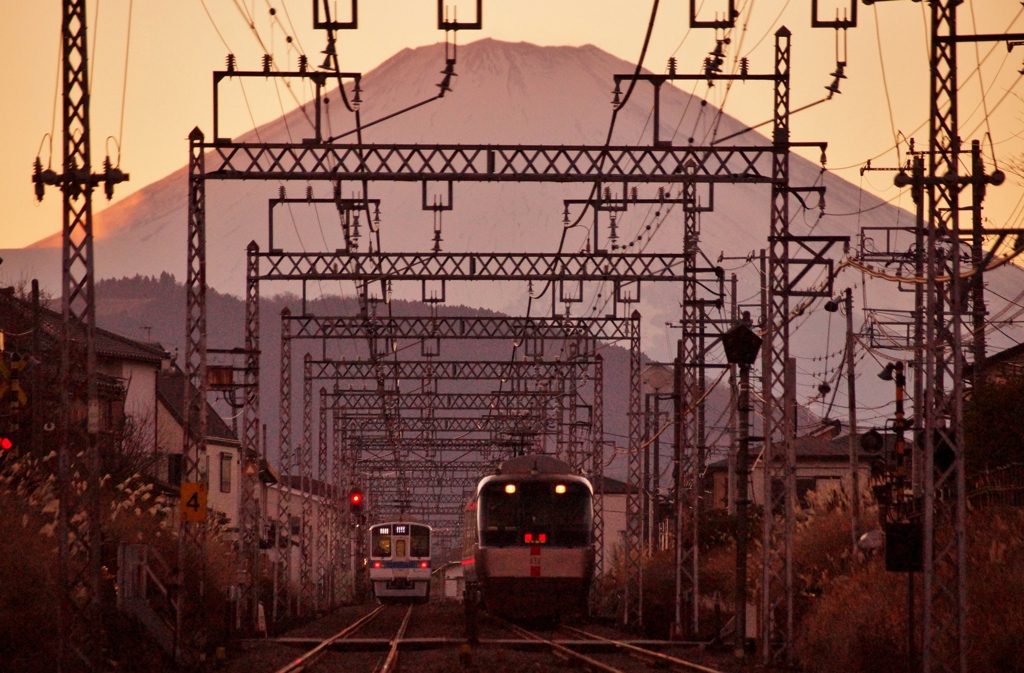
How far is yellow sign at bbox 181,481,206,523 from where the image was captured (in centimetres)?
2100

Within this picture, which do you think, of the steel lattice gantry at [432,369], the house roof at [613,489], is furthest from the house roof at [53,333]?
the house roof at [613,489]

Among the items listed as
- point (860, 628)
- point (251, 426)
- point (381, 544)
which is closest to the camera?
point (860, 628)

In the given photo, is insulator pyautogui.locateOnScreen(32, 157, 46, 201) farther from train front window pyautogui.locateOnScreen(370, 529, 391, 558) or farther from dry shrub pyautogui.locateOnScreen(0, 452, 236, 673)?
train front window pyautogui.locateOnScreen(370, 529, 391, 558)

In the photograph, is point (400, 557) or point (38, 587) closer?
point (38, 587)

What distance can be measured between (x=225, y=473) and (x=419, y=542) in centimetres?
1211

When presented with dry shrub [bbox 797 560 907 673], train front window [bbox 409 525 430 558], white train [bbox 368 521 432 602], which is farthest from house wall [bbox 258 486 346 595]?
dry shrub [bbox 797 560 907 673]

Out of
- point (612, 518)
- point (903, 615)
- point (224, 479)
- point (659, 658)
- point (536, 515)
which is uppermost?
point (536, 515)

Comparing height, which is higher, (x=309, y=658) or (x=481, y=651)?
(x=309, y=658)

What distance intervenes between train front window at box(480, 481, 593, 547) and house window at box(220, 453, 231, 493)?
116ft

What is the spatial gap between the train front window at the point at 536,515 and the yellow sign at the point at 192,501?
880 cm

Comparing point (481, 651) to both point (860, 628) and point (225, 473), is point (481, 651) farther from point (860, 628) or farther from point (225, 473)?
point (225, 473)

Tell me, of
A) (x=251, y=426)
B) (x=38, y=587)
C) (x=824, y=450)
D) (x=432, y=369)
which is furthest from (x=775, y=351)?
(x=824, y=450)

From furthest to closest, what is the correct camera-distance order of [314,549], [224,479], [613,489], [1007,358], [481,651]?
[613,489] → [224,479] → [314,549] → [1007,358] → [481,651]

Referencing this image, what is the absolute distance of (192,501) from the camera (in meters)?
21.1
